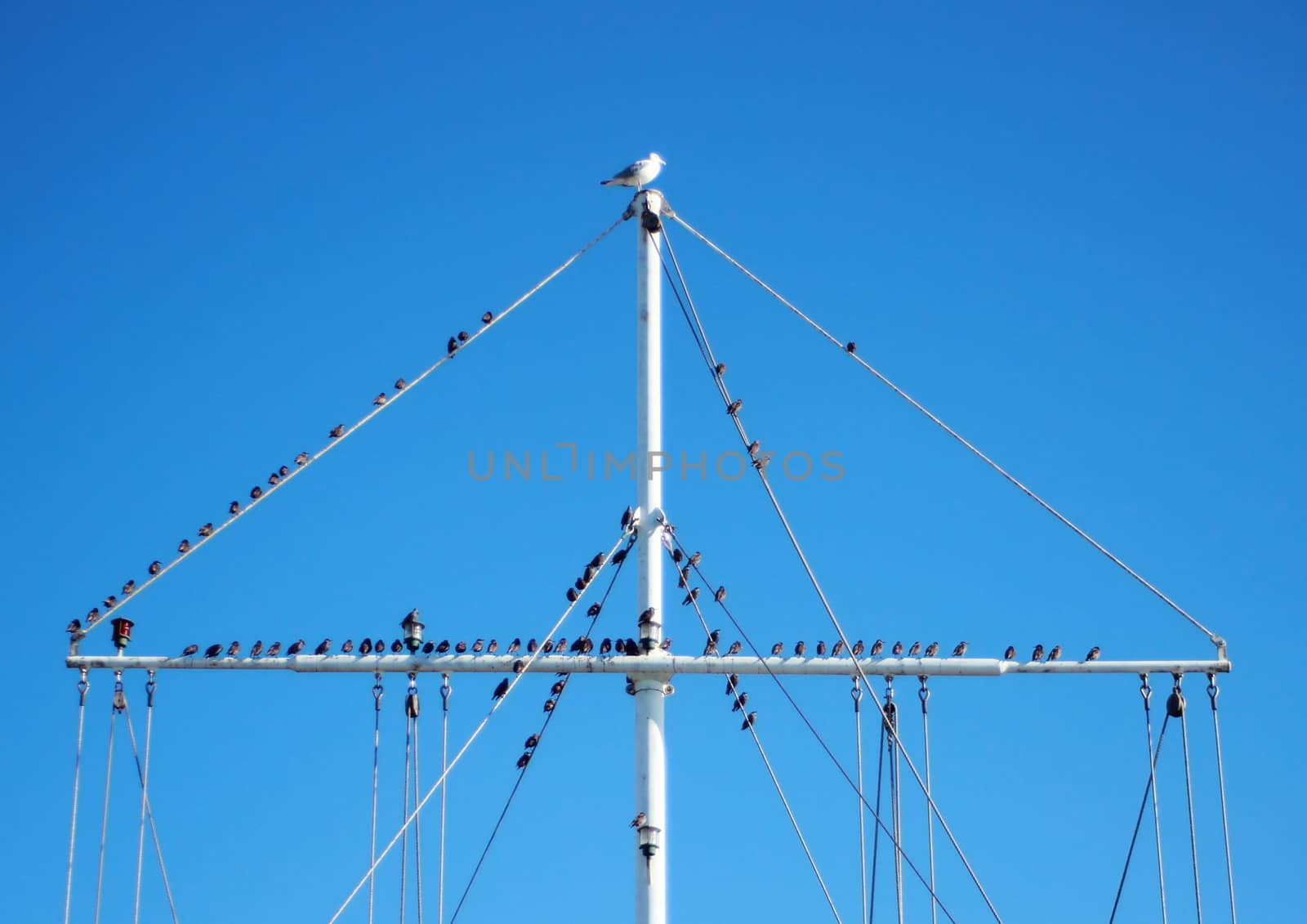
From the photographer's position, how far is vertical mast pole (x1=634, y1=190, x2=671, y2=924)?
3612 cm

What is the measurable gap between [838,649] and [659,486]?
649 cm

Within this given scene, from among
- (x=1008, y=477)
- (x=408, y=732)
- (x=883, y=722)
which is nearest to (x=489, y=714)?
(x=408, y=732)

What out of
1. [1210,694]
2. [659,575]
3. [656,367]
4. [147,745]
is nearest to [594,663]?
[659,575]

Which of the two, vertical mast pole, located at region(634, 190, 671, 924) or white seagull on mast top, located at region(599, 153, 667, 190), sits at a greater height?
white seagull on mast top, located at region(599, 153, 667, 190)

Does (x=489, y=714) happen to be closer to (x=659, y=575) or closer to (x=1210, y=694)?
(x=659, y=575)

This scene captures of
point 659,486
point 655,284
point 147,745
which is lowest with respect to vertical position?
point 147,745

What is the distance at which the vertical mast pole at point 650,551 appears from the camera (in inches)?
1422

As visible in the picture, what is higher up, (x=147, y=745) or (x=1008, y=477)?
(x=1008, y=477)

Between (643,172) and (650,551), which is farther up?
(643,172)

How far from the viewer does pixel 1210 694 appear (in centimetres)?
3959

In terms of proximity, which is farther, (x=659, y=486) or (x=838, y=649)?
(x=838, y=649)

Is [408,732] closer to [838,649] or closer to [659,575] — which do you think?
[659,575]

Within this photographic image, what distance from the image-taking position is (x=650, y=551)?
37.8 metres

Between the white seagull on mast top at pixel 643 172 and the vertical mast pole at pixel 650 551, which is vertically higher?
the white seagull on mast top at pixel 643 172
